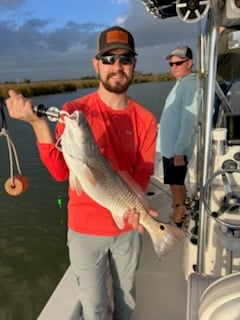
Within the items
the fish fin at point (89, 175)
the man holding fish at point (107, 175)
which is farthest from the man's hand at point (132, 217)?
the fish fin at point (89, 175)

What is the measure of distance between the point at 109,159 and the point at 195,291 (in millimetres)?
812

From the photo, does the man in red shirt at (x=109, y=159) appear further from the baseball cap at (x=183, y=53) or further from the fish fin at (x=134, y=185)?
the baseball cap at (x=183, y=53)

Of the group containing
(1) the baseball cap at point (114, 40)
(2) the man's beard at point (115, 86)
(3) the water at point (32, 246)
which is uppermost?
(1) the baseball cap at point (114, 40)

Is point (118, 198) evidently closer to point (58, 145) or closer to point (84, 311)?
point (58, 145)

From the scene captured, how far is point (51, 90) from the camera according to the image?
32.2m

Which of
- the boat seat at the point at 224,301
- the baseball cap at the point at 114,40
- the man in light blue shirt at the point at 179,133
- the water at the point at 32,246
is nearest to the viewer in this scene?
the boat seat at the point at 224,301

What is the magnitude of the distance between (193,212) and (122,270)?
77cm

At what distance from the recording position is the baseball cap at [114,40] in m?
2.01

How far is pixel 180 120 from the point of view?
3.75m

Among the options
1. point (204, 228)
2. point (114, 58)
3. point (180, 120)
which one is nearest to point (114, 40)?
point (114, 58)

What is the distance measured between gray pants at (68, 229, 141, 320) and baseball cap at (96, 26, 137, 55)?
1028 mm

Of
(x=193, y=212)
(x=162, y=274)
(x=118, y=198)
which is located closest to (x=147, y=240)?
(x=162, y=274)

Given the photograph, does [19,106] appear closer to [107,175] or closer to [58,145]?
[58,145]

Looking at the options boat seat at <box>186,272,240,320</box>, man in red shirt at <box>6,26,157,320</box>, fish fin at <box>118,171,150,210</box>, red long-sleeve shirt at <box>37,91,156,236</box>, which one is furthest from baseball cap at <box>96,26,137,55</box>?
boat seat at <box>186,272,240,320</box>
